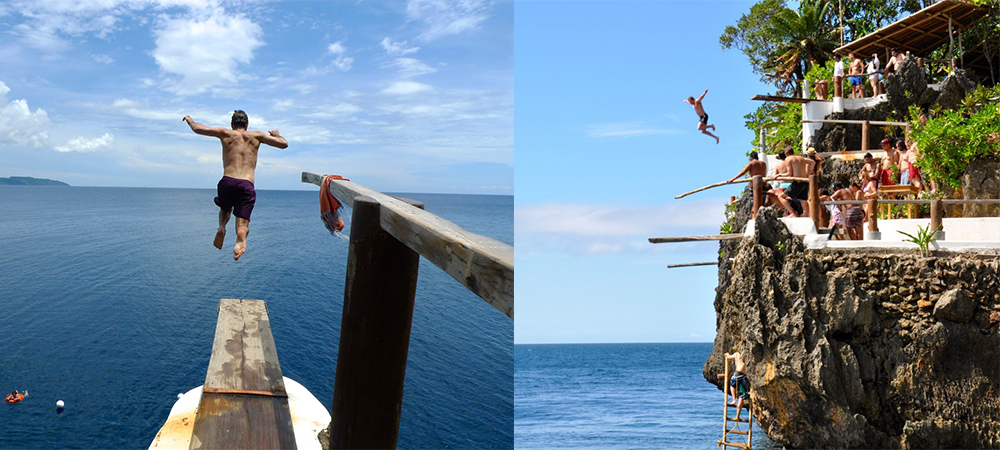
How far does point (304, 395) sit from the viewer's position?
763 centimetres

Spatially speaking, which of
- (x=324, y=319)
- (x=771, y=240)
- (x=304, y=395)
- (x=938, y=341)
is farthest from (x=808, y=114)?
(x=324, y=319)

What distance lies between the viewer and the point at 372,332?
2729 mm

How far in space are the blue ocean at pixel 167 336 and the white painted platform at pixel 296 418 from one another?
9242 millimetres

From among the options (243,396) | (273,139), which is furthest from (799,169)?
(243,396)

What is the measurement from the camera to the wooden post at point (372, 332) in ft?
8.84

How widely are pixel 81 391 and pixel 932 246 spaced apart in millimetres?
30818

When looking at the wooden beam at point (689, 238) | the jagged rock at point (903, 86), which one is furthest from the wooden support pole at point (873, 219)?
the jagged rock at point (903, 86)

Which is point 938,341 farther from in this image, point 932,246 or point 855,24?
point 855,24

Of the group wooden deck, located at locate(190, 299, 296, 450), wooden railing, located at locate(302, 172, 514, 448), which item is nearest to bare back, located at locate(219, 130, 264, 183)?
wooden deck, located at locate(190, 299, 296, 450)

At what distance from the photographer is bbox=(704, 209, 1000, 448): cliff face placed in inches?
429

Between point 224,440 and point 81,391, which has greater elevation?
point 224,440

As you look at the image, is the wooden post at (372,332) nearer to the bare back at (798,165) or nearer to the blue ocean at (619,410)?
the bare back at (798,165)

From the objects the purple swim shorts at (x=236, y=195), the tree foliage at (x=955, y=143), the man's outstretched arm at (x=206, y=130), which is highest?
the tree foliage at (x=955, y=143)

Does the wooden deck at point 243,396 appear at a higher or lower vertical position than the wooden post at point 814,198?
lower
